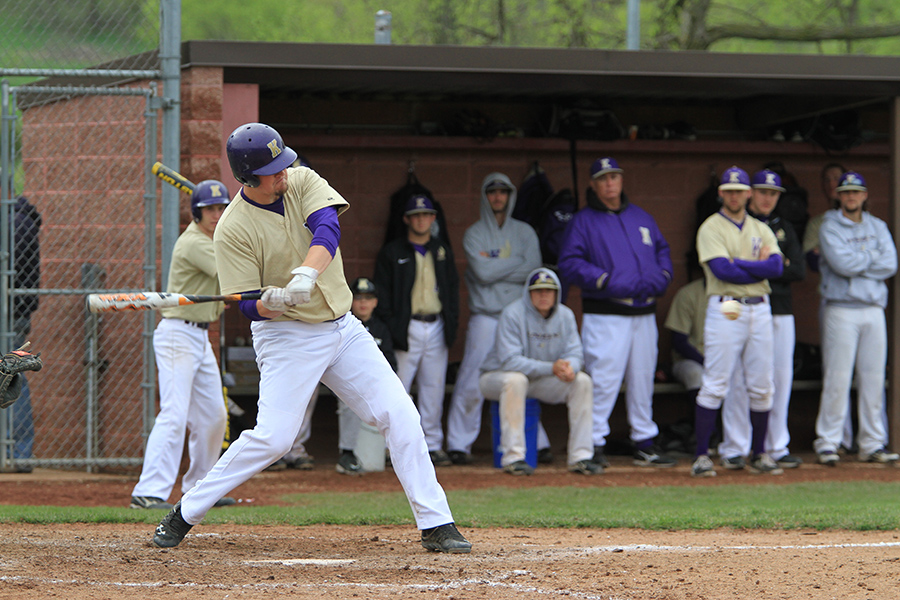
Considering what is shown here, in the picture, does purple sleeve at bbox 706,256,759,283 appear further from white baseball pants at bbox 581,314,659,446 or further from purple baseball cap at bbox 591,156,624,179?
purple baseball cap at bbox 591,156,624,179

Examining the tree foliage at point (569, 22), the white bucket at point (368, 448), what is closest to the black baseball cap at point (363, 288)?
the white bucket at point (368, 448)

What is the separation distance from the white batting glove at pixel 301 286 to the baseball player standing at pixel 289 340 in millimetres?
199

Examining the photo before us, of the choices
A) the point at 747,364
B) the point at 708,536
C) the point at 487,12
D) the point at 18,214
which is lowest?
the point at 708,536

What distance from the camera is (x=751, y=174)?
33.5ft

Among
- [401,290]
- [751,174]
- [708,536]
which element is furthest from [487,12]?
[708,536]

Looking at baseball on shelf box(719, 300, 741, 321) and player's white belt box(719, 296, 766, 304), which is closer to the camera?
baseball on shelf box(719, 300, 741, 321)

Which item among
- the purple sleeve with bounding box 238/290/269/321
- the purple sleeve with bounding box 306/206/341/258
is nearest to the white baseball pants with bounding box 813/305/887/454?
the purple sleeve with bounding box 306/206/341/258

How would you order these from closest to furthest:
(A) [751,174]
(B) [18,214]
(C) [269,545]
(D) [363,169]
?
(C) [269,545] < (B) [18,214] < (D) [363,169] < (A) [751,174]

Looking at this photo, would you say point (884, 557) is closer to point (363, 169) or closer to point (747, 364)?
point (747, 364)

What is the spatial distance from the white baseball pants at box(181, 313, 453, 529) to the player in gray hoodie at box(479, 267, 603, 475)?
10.9 feet

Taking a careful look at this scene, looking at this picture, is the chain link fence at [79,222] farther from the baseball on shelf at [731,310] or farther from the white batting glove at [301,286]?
the baseball on shelf at [731,310]

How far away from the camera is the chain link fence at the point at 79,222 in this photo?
24.1 feet

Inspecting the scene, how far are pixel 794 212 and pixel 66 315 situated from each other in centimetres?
608

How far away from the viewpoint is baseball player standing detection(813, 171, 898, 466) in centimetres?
843
